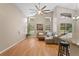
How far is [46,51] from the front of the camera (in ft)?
9.59

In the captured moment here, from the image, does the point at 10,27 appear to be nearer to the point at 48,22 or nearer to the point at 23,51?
the point at 23,51

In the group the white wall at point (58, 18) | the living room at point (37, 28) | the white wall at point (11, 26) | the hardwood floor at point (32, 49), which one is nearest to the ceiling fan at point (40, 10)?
the living room at point (37, 28)

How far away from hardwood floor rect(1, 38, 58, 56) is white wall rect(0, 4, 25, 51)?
0.57ft

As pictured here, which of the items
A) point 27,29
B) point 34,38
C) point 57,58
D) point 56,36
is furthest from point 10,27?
point 57,58

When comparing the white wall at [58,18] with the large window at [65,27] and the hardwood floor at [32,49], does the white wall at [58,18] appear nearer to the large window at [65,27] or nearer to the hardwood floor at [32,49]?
the large window at [65,27]

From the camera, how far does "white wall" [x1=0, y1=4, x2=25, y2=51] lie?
298 centimetres

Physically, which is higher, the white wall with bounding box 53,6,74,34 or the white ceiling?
the white ceiling

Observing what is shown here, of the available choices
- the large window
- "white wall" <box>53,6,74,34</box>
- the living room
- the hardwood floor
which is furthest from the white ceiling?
the hardwood floor

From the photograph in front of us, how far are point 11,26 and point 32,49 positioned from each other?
0.69 meters

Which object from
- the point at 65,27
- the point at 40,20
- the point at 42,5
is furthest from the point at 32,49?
the point at 42,5

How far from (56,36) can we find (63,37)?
15cm

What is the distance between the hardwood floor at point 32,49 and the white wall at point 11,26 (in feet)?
0.57

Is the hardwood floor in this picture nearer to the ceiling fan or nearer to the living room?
the living room

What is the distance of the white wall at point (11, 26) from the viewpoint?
298cm
